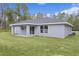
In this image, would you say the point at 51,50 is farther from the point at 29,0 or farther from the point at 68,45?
the point at 29,0

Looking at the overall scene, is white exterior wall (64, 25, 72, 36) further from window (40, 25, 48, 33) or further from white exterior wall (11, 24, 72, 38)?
window (40, 25, 48, 33)

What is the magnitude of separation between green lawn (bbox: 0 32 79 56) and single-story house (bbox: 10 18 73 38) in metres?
0.07

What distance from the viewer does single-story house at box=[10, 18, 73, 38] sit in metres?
8.29

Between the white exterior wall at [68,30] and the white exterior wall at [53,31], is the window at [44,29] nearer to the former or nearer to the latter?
the white exterior wall at [53,31]

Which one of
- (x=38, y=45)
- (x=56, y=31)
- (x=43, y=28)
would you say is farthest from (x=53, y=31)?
(x=38, y=45)

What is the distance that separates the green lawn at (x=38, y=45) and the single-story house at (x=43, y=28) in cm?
7

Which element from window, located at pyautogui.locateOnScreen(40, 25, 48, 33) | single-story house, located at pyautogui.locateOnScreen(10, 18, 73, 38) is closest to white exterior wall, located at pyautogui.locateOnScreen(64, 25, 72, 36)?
single-story house, located at pyautogui.locateOnScreen(10, 18, 73, 38)

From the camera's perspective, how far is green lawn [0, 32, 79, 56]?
27.1ft

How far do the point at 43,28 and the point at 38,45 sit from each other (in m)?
0.25

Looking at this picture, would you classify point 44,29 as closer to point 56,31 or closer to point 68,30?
point 56,31

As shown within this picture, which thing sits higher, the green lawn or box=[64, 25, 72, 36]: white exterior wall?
box=[64, 25, 72, 36]: white exterior wall

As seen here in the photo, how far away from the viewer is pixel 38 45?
27.2ft

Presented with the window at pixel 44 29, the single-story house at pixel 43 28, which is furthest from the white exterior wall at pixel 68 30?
the window at pixel 44 29

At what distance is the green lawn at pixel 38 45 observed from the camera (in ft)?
27.1
